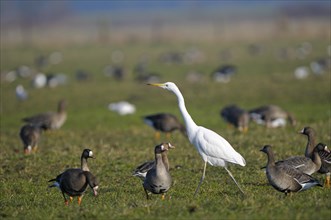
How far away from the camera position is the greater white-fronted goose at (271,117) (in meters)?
18.8

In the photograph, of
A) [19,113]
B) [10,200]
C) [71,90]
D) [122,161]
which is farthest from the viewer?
[71,90]

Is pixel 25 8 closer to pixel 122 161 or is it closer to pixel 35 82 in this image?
pixel 35 82

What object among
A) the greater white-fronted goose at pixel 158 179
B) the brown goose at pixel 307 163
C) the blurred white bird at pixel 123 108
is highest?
the greater white-fronted goose at pixel 158 179

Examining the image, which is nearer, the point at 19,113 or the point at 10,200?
the point at 10,200

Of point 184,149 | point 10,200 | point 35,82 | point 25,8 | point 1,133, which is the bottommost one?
point 25,8

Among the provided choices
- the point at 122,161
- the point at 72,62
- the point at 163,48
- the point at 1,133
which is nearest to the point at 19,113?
the point at 1,133

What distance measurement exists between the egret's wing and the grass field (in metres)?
0.56

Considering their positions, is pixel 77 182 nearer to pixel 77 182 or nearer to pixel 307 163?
pixel 77 182

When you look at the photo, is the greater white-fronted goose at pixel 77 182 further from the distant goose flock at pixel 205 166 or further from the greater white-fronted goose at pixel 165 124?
the greater white-fronted goose at pixel 165 124

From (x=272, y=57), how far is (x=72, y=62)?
15.3 meters

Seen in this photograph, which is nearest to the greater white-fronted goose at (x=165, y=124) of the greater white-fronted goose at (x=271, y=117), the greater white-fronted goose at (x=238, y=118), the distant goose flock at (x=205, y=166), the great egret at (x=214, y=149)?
the greater white-fronted goose at (x=238, y=118)

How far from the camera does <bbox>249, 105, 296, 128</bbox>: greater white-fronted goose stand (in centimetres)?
1881

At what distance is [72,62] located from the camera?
47.2m

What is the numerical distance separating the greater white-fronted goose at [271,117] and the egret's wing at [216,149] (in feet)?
28.4
